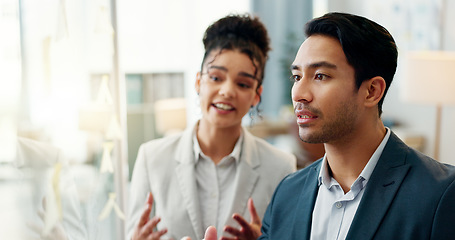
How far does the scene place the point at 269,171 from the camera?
1896mm

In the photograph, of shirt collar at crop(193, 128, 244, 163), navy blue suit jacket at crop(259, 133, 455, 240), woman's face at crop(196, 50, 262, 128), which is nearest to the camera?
navy blue suit jacket at crop(259, 133, 455, 240)

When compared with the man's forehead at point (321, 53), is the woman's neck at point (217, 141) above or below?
below

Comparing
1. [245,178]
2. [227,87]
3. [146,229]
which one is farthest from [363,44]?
[146,229]

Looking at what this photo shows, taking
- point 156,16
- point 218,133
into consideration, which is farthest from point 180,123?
point 218,133

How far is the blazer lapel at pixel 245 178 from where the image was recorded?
5.99 feet

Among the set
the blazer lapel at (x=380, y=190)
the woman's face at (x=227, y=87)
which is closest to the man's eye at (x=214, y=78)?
the woman's face at (x=227, y=87)

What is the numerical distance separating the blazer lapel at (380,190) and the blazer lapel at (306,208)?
0.16m

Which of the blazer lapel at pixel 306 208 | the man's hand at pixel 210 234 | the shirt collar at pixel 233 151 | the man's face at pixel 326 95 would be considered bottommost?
the man's hand at pixel 210 234

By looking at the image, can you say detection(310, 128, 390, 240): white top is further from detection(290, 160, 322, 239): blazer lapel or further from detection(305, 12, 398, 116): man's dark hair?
detection(305, 12, 398, 116): man's dark hair

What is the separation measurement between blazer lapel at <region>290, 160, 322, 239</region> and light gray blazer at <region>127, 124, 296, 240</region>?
43 cm

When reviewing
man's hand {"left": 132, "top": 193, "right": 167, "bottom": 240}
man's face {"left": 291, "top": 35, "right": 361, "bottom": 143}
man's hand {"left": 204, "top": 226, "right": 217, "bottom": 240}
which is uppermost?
man's face {"left": 291, "top": 35, "right": 361, "bottom": 143}

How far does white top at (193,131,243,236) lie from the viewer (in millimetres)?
1820

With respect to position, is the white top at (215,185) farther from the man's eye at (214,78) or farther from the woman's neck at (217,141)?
the man's eye at (214,78)

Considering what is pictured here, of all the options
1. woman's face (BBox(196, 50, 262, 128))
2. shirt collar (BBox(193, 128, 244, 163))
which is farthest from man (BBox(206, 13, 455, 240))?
shirt collar (BBox(193, 128, 244, 163))
